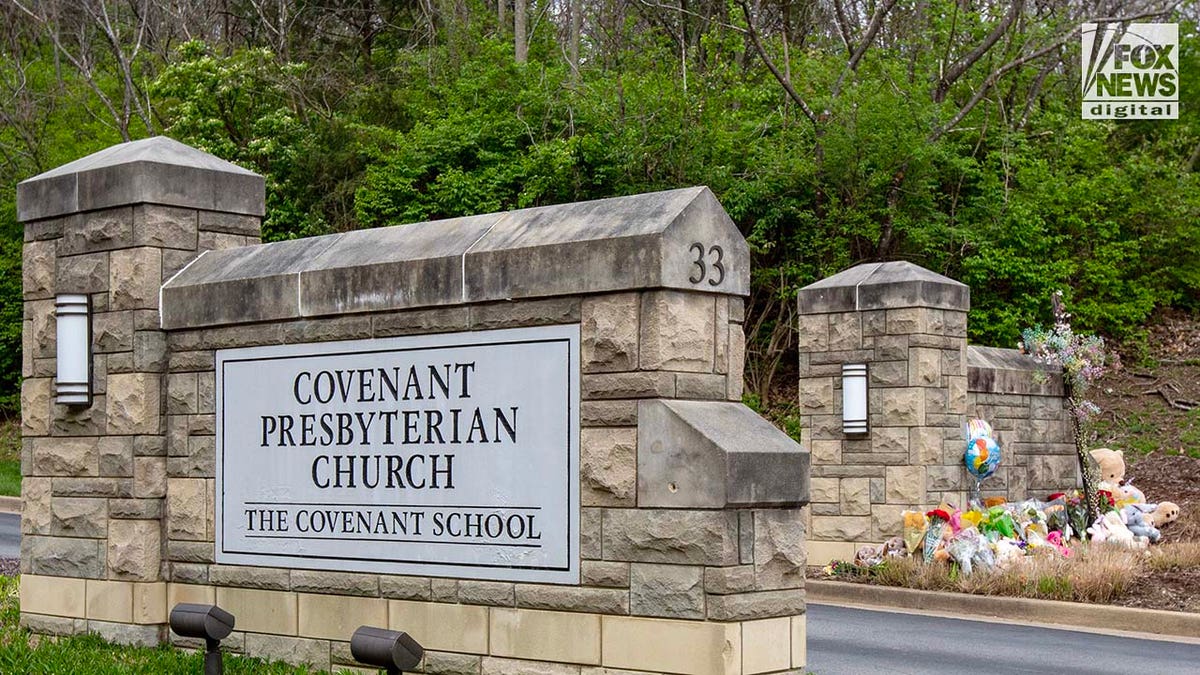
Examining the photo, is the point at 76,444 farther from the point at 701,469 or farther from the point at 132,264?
the point at 701,469

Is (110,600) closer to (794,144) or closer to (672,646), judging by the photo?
(672,646)

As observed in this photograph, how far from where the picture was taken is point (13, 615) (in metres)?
9.67

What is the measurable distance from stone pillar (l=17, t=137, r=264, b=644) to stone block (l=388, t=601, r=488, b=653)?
2017 mm

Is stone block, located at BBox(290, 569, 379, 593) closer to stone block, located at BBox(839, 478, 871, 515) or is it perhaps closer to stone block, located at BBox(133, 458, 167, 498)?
stone block, located at BBox(133, 458, 167, 498)

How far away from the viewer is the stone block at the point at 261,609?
7691 millimetres

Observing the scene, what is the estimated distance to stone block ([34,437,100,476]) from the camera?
873cm

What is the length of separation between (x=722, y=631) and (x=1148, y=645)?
5.61 metres

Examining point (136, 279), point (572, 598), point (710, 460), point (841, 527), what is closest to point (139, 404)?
point (136, 279)

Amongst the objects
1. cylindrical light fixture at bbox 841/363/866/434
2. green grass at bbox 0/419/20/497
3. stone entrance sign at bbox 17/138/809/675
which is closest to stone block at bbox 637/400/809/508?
stone entrance sign at bbox 17/138/809/675

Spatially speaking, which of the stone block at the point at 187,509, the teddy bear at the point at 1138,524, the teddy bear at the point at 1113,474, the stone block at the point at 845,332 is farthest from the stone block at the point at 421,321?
the teddy bear at the point at 1113,474

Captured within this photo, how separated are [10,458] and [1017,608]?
21.7m

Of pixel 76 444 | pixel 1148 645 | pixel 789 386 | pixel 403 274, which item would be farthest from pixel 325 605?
pixel 789 386

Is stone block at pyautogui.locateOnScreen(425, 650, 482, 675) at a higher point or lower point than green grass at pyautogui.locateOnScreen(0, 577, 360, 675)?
higher

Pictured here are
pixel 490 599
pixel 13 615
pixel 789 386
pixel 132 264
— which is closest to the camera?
pixel 490 599
